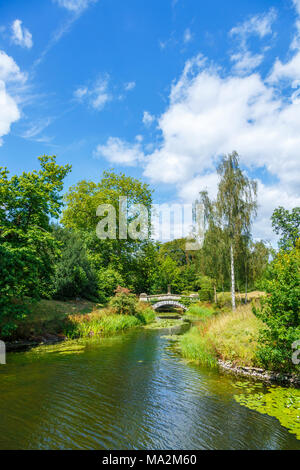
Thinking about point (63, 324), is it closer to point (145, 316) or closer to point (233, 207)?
point (145, 316)

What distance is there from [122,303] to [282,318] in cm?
1662

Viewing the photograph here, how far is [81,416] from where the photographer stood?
673 cm

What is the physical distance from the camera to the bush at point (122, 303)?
910 inches

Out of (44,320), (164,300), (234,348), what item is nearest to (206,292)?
(164,300)

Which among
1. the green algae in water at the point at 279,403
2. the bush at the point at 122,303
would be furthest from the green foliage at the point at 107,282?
the green algae in water at the point at 279,403

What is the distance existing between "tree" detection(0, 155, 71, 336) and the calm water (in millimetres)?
3203

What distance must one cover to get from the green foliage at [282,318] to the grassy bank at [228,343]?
0.81m

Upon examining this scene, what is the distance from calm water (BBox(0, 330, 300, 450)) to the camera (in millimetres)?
5621

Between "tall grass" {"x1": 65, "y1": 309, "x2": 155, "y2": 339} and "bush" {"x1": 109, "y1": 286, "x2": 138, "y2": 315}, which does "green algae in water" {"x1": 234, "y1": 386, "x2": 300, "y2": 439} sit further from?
"bush" {"x1": 109, "y1": 286, "x2": 138, "y2": 315}

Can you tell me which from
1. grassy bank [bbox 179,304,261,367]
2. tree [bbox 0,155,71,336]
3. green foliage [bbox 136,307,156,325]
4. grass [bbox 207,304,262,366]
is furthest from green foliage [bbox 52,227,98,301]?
grass [bbox 207,304,262,366]

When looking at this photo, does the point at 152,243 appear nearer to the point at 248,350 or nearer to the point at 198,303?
the point at 198,303

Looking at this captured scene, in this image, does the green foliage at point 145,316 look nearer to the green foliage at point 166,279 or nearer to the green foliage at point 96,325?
the green foliage at point 96,325

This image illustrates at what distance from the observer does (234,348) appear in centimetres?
1077
